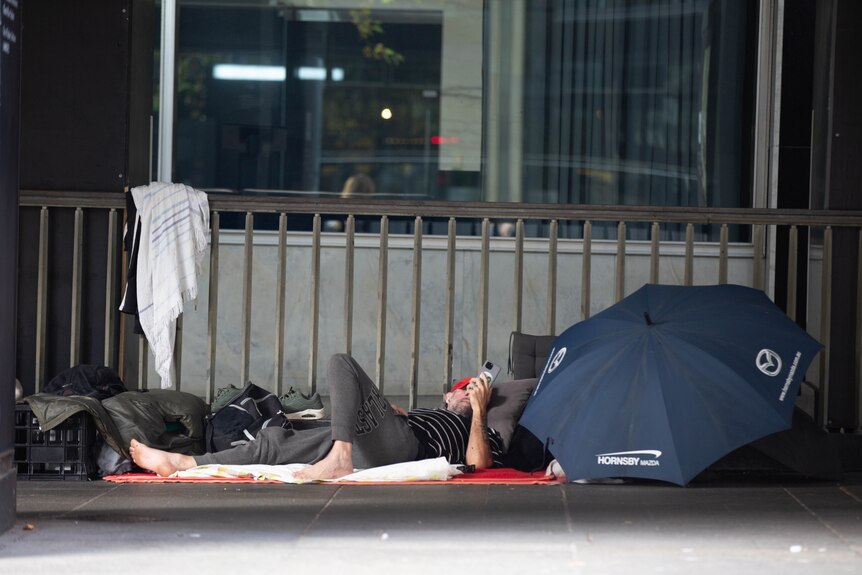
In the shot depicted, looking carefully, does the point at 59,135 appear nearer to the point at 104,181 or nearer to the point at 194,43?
the point at 104,181

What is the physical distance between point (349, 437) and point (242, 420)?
2.34ft

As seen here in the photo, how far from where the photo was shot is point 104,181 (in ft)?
21.9

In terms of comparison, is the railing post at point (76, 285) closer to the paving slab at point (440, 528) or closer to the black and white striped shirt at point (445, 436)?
the paving slab at point (440, 528)

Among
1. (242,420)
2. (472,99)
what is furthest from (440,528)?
(472,99)

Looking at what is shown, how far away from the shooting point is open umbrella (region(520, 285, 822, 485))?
16.6ft

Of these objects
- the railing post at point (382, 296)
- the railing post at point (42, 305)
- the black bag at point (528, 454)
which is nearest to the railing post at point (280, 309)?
the railing post at point (382, 296)

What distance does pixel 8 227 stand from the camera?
443 cm

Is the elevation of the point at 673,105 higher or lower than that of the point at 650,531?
higher

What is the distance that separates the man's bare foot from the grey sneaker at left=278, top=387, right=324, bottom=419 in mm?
812

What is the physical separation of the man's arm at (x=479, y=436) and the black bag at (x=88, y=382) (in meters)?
1.79

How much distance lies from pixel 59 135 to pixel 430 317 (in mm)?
3590

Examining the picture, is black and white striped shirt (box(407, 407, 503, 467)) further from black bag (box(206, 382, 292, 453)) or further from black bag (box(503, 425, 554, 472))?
black bag (box(206, 382, 292, 453))

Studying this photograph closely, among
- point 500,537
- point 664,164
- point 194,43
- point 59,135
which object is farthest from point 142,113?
point 664,164

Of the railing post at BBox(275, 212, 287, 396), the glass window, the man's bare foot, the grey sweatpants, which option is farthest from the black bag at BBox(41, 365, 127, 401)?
the glass window
